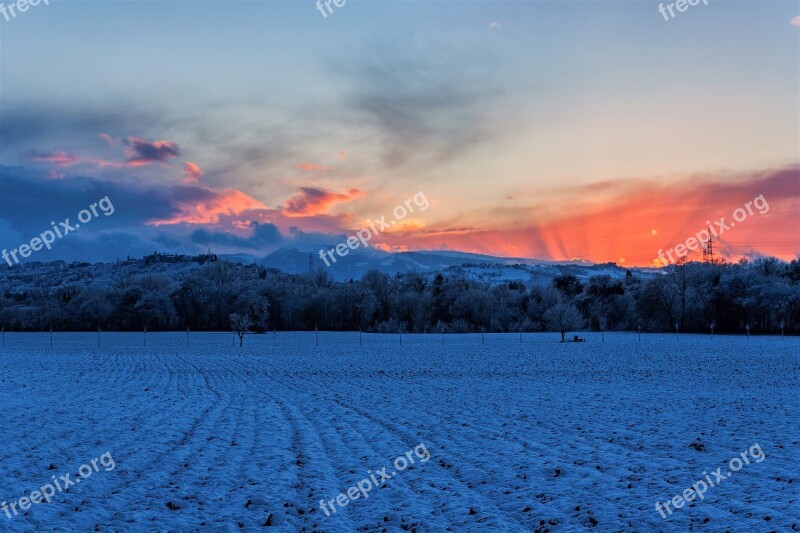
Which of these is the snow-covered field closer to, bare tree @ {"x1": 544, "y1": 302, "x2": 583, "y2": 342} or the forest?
bare tree @ {"x1": 544, "y1": 302, "x2": 583, "y2": 342}

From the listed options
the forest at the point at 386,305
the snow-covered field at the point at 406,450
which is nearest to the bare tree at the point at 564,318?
the forest at the point at 386,305

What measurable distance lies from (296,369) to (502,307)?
6839cm

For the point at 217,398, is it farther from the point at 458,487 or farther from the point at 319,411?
the point at 458,487

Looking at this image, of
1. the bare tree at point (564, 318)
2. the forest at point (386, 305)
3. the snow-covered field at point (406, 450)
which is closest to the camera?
the snow-covered field at point (406, 450)

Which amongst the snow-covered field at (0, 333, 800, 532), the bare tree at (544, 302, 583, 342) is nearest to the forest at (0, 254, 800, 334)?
the bare tree at (544, 302, 583, 342)

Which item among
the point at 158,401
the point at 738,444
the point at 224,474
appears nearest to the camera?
the point at 224,474

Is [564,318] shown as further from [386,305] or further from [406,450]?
[406,450]

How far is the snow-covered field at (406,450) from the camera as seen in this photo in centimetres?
763

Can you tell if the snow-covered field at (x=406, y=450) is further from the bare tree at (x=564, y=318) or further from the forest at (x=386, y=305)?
the forest at (x=386, y=305)

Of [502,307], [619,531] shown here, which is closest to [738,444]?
[619,531]

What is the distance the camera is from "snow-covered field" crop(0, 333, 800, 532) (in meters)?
7.63

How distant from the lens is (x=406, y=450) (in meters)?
11.5

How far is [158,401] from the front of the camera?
61.5ft

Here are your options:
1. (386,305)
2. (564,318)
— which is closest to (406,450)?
(564,318)
